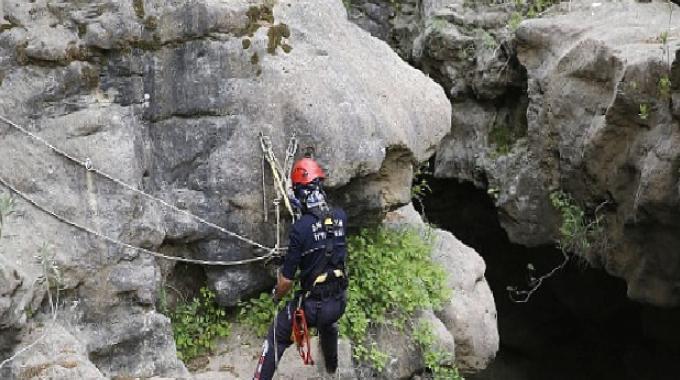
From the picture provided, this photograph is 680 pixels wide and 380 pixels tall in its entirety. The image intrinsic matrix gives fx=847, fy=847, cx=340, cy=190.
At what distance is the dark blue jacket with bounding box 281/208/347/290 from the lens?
6582mm

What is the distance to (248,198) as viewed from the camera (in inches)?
285

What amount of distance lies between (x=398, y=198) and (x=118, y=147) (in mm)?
2588

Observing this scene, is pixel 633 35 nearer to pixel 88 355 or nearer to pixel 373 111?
pixel 373 111

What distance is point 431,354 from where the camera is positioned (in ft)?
26.2

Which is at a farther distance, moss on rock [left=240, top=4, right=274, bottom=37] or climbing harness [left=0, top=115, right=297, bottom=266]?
moss on rock [left=240, top=4, right=274, bottom=37]

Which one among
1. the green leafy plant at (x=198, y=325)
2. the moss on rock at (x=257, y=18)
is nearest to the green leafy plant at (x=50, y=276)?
the green leafy plant at (x=198, y=325)

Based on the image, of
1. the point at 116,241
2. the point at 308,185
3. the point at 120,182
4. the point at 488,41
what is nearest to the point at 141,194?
the point at 120,182

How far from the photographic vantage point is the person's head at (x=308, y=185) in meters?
6.68

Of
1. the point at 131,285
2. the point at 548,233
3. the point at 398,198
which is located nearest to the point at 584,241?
the point at 548,233

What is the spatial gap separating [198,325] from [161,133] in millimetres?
1697

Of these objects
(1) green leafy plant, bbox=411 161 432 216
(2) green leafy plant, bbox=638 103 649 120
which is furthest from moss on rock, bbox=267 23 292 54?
(2) green leafy plant, bbox=638 103 649 120

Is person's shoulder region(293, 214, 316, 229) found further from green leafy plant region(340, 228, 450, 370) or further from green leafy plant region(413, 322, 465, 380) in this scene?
green leafy plant region(413, 322, 465, 380)

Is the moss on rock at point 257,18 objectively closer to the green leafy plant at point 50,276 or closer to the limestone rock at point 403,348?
the green leafy plant at point 50,276

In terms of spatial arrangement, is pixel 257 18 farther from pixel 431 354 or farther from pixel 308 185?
pixel 431 354
